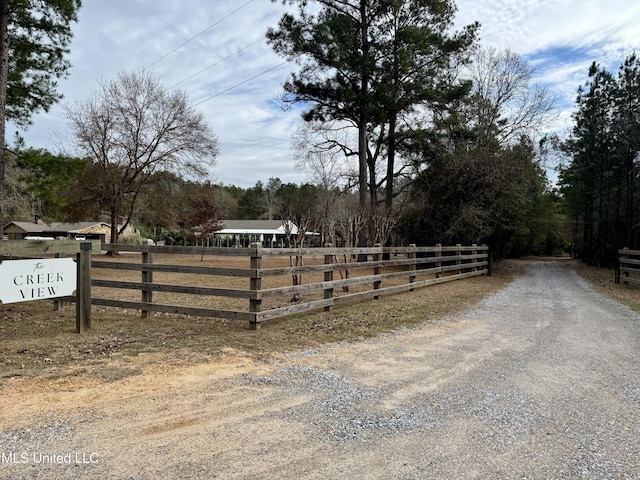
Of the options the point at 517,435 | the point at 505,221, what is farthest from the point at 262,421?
the point at 505,221

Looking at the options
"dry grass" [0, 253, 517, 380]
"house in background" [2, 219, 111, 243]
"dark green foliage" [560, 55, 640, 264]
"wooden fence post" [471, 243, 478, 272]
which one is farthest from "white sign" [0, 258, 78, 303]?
"house in background" [2, 219, 111, 243]

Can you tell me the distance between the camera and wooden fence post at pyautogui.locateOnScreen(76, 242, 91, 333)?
18.6ft

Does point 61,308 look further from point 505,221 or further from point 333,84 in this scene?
point 505,221

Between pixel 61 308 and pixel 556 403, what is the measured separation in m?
7.56

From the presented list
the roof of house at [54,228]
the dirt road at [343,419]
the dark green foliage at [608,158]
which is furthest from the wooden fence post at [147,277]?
the roof of house at [54,228]

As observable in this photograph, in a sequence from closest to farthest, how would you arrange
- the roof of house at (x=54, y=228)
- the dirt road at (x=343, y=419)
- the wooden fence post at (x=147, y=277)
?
the dirt road at (x=343, y=419), the wooden fence post at (x=147, y=277), the roof of house at (x=54, y=228)

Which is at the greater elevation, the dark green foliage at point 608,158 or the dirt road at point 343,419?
the dark green foliage at point 608,158

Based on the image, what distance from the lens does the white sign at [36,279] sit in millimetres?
4816

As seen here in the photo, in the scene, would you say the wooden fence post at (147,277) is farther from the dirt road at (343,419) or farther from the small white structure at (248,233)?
the small white structure at (248,233)

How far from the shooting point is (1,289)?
4727 mm

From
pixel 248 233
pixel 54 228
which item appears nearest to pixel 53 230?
pixel 54 228

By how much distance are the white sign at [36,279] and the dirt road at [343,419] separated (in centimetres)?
148

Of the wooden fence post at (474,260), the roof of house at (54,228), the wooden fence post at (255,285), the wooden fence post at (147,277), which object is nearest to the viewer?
the wooden fence post at (255,285)

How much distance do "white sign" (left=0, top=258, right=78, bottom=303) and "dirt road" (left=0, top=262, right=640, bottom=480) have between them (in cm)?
148
